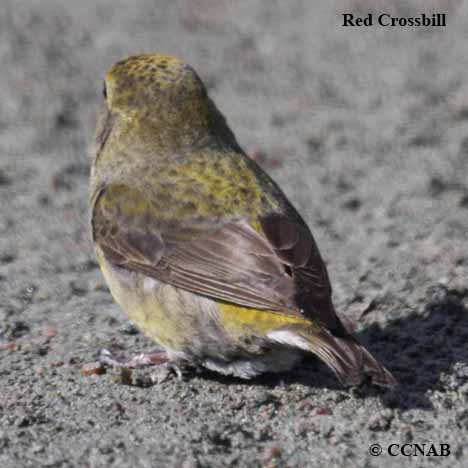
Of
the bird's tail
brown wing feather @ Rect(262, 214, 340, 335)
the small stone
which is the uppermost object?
brown wing feather @ Rect(262, 214, 340, 335)

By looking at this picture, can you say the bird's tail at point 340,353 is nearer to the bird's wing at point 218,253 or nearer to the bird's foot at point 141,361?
the bird's wing at point 218,253

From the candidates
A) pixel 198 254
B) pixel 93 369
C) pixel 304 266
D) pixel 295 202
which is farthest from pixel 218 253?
pixel 295 202

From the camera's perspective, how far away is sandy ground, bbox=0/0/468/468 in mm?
5562

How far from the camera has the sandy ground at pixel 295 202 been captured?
556 centimetres

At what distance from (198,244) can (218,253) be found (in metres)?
0.16

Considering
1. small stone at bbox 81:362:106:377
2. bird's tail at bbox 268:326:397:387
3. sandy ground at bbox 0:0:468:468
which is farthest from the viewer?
small stone at bbox 81:362:106:377

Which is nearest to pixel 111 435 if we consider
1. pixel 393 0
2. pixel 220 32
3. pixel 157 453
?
pixel 157 453

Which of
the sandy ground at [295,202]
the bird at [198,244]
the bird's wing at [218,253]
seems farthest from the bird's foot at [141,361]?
the bird's wing at [218,253]

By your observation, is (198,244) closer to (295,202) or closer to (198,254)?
(198,254)

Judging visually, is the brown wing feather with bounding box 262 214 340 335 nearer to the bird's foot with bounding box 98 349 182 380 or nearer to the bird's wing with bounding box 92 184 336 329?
the bird's wing with bounding box 92 184 336 329

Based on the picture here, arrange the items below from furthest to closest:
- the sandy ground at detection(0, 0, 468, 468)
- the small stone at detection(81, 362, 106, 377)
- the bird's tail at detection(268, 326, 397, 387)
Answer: the small stone at detection(81, 362, 106, 377) < the sandy ground at detection(0, 0, 468, 468) < the bird's tail at detection(268, 326, 397, 387)

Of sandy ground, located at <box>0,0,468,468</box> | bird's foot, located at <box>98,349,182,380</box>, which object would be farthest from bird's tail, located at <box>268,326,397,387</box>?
bird's foot, located at <box>98,349,182,380</box>

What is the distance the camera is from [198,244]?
6082 mm

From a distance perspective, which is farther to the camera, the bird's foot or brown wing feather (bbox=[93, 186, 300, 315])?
the bird's foot
